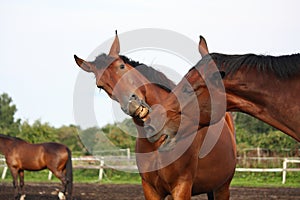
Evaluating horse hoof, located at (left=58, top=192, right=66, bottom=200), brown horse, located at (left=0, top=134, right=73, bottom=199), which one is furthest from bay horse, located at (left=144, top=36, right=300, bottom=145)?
brown horse, located at (left=0, top=134, right=73, bottom=199)

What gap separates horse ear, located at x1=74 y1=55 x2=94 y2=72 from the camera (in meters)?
5.30

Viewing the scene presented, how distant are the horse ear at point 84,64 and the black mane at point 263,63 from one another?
1.87m

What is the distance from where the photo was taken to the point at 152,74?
5.30 meters

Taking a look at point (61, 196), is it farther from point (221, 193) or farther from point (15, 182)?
point (221, 193)

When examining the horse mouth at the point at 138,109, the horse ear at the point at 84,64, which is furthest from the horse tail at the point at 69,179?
the horse mouth at the point at 138,109

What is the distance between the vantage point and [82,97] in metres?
5.96

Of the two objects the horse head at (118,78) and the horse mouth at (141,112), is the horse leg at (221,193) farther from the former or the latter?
the horse mouth at (141,112)

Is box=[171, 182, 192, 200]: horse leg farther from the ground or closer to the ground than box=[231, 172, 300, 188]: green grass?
farther from the ground

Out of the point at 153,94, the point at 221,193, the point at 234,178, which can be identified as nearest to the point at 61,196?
the point at 221,193

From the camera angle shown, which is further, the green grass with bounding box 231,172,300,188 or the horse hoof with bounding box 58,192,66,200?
the green grass with bounding box 231,172,300,188

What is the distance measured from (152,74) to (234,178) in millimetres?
15145

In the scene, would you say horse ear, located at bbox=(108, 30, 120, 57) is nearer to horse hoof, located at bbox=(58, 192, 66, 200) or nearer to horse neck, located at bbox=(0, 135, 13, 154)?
horse hoof, located at bbox=(58, 192, 66, 200)

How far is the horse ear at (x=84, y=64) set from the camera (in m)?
5.30

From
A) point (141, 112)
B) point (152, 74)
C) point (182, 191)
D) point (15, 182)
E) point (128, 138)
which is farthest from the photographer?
point (128, 138)
